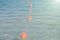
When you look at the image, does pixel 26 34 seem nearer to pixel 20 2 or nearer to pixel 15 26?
pixel 15 26

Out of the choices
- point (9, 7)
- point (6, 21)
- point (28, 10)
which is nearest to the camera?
point (6, 21)

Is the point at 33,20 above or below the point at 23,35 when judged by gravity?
above

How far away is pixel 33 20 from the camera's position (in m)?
4.21

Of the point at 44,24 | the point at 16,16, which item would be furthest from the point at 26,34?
the point at 16,16

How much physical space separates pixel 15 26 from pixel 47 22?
0.71 metres

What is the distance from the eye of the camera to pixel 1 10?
5219mm

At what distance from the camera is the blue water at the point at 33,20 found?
11.0 feet

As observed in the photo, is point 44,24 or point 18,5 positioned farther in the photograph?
point 18,5

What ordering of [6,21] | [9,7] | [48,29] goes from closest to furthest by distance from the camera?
[48,29] → [6,21] → [9,7]

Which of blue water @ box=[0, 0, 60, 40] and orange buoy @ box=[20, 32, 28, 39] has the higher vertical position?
blue water @ box=[0, 0, 60, 40]

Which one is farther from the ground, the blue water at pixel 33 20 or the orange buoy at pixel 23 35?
the blue water at pixel 33 20

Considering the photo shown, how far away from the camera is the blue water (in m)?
3.36

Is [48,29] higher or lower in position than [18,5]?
lower

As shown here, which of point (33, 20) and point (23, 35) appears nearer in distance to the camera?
point (23, 35)
